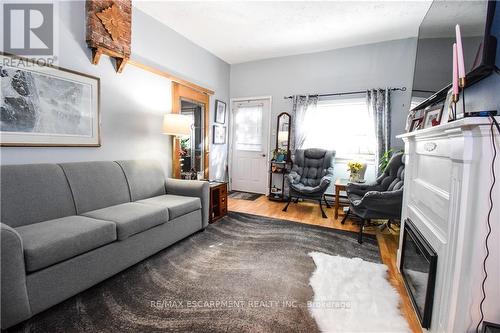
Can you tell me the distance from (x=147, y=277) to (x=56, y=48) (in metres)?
2.23

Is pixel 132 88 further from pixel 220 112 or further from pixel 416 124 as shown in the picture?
pixel 416 124

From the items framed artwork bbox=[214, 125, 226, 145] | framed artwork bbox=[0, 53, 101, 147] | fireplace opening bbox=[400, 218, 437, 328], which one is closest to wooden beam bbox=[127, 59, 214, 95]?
framed artwork bbox=[0, 53, 101, 147]

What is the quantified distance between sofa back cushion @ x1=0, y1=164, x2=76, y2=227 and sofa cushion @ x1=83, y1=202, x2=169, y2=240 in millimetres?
225

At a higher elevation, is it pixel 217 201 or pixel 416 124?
pixel 416 124

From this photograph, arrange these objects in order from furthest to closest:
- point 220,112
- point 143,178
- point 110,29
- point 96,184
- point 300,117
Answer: point 220,112, point 300,117, point 143,178, point 110,29, point 96,184

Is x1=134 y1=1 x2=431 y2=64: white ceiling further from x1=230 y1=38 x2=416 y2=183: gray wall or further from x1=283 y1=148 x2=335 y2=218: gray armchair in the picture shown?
x1=283 y1=148 x2=335 y2=218: gray armchair

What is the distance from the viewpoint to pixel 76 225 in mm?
1782

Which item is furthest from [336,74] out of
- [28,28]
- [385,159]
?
[28,28]

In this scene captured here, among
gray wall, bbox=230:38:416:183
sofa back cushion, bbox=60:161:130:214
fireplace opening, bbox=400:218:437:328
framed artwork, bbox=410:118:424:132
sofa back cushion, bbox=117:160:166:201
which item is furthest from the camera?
gray wall, bbox=230:38:416:183

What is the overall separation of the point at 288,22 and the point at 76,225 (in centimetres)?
338

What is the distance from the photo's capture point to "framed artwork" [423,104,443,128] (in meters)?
1.72

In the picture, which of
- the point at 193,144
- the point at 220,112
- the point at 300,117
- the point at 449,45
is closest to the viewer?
the point at 449,45

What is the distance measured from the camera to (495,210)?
104 centimetres

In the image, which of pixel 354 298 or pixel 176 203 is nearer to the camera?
pixel 354 298
